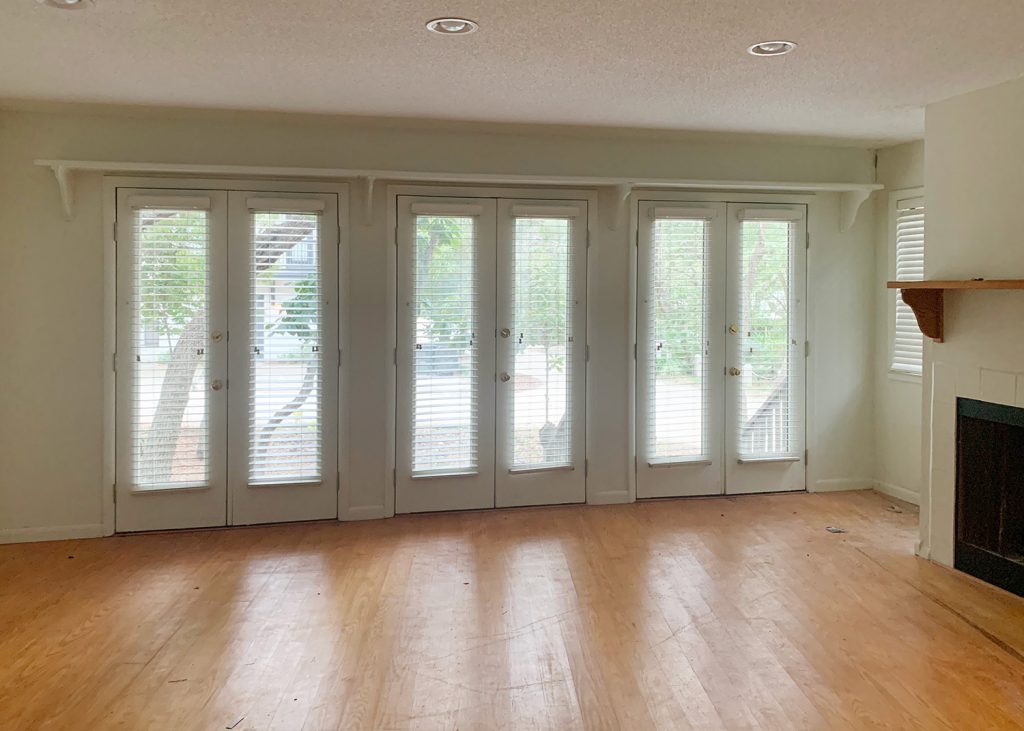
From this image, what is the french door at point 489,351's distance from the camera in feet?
14.0

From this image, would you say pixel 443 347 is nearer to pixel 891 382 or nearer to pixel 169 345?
pixel 169 345

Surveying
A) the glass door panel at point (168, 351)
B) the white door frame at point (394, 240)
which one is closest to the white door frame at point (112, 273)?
the glass door panel at point (168, 351)

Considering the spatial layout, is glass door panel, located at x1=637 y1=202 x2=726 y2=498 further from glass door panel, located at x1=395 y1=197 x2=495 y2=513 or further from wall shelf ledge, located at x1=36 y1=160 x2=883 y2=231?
glass door panel, located at x1=395 y1=197 x2=495 y2=513

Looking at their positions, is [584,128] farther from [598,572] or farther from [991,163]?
[598,572]

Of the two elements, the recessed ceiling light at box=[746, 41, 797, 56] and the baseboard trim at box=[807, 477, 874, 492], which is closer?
the recessed ceiling light at box=[746, 41, 797, 56]

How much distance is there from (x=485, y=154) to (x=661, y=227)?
1.28 meters

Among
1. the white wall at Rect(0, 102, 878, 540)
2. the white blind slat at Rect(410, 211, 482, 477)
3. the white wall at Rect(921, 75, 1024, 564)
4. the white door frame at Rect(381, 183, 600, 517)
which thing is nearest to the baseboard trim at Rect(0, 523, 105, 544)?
the white wall at Rect(0, 102, 878, 540)

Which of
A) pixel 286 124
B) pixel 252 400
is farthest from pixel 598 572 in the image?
pixel 286 124

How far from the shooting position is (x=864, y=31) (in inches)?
104

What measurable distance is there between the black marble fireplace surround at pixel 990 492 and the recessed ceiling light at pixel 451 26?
9.82ft

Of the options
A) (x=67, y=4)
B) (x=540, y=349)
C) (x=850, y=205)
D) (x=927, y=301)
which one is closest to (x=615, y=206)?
(x=540, y=349)

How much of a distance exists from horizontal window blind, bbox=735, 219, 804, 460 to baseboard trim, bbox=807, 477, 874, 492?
0.39 metres

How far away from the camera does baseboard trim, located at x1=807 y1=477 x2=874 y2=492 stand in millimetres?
4875

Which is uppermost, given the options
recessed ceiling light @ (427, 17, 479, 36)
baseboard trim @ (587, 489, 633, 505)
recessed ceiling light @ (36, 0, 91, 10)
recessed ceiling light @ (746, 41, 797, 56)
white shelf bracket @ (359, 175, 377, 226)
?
recessed ceiling light @ (746, 41, 797, 56)
